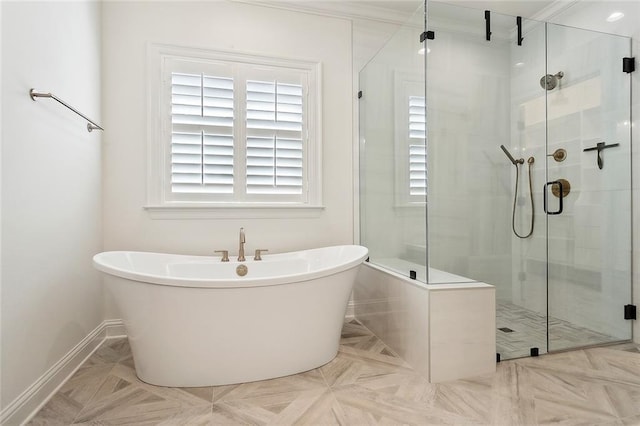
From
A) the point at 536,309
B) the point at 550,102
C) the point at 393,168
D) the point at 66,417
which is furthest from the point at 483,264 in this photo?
the point at 66,417

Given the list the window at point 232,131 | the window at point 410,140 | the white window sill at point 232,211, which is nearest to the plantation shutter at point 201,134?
the window at point 232,131

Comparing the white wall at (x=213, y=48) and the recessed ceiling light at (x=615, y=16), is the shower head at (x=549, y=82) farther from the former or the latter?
the white wall at (x=213, y=48)

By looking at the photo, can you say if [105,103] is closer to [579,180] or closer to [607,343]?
[579,180]

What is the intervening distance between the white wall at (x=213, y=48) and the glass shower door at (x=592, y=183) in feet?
5.03

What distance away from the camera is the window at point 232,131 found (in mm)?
2695

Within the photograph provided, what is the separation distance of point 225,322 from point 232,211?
1.17 m

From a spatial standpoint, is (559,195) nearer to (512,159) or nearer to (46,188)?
(512,159)

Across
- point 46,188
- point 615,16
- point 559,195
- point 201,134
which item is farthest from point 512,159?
point 46,188

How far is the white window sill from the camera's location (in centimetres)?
268

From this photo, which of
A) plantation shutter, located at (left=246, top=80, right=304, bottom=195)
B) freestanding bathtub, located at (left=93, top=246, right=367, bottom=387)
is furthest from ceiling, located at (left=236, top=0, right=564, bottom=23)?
freestanding bathtub, located at (left=93, top=246, right=367, bottom=387)

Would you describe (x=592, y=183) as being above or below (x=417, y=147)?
below

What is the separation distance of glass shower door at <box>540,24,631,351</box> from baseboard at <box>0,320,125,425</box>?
3055 mm

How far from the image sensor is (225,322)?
1.81 metres

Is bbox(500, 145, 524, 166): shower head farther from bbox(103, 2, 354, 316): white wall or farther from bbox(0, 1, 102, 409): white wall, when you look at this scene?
bbox(0, 1, 102, 409): white wall
